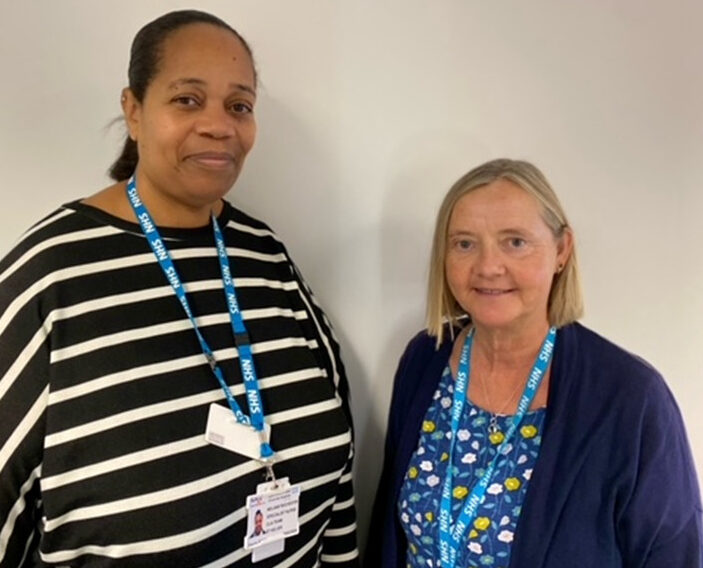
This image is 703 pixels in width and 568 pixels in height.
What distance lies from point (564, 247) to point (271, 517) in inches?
32.5

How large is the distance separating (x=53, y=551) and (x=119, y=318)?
416mm

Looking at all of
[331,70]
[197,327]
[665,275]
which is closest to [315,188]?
[331,70]

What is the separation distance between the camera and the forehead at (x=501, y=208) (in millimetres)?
1339

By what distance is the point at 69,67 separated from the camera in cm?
150

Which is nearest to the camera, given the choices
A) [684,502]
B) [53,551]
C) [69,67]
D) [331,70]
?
[53,551]

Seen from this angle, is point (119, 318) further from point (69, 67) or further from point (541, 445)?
point (541, 445)

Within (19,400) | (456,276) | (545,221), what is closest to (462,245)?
(456,276)

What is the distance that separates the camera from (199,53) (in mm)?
1221

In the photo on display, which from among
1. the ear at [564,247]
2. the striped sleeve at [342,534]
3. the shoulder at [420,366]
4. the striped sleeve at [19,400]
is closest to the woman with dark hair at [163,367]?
the striped sleeve at [19,400]

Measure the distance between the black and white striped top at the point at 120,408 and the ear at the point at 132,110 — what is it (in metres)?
0.17

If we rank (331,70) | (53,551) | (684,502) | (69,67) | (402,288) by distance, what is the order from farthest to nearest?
(402,288) → (331,70) → (69,67) → (684,502) → (53,551)

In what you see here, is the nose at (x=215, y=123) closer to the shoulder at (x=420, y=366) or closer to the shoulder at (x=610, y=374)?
the shoulder at (x=420, y=366)

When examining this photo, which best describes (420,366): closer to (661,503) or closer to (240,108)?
(661,503)

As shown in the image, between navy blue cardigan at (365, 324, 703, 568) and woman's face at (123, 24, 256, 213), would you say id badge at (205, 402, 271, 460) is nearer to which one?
woman's face at (123, 24, 256, 213)
